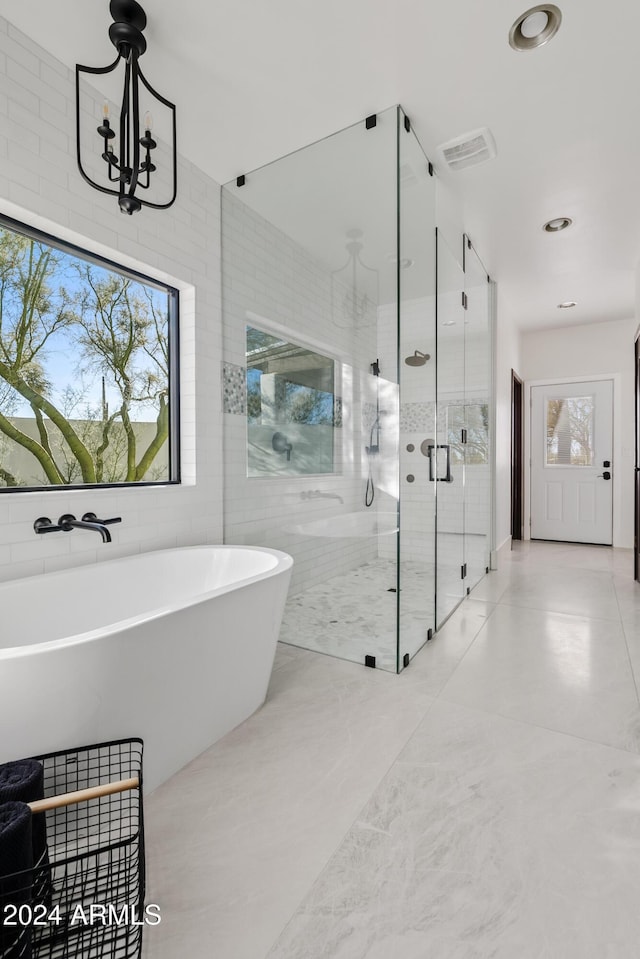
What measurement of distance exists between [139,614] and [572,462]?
19.4ft

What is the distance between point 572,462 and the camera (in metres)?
6.28

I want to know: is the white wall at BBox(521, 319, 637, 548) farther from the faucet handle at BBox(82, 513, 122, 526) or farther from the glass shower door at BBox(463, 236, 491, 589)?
the faucet handle at BBox(82, 513, 122, 526)

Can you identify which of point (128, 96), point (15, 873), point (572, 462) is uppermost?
point (128, 96)

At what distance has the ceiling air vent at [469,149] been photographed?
261cm

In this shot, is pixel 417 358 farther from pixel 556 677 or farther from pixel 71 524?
pixel 71 524

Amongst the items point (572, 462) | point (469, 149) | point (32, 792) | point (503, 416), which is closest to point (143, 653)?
point (32, 792)

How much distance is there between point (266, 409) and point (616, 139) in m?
2.45

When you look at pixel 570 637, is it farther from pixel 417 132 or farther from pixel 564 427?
pixel 564 427

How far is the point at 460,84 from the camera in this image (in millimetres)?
2252

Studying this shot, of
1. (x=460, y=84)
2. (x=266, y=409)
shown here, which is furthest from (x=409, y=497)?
(x=460, y=84)

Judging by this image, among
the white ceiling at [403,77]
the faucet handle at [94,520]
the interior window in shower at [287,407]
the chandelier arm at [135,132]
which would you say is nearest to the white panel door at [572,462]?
the white ceiling at [403,77]

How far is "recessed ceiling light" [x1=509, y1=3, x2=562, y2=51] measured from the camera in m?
1.88

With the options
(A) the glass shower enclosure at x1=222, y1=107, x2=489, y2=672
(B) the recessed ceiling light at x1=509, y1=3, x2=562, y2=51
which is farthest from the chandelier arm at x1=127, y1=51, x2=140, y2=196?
(B) the recessed ceiling light at x1=509, y1=3, x2=562, y2=51

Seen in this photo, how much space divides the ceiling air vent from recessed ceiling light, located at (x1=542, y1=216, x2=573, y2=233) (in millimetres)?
1069
